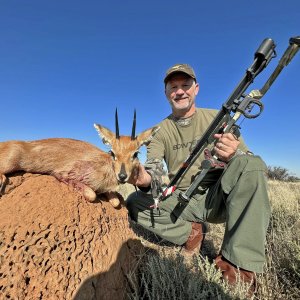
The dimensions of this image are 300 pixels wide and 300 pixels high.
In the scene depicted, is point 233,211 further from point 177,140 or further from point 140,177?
point 177,140

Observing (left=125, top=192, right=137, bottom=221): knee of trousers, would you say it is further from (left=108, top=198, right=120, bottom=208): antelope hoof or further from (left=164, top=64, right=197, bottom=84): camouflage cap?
(left=164, top=64, right=197, bottom=84): camouflage cap

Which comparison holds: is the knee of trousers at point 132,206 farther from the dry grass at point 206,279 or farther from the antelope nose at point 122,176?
the antelope nose at point 122,176

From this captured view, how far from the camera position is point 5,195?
A: 354 centimetres

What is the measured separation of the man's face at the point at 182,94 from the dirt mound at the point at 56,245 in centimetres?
293

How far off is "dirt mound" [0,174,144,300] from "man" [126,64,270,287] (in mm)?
1292

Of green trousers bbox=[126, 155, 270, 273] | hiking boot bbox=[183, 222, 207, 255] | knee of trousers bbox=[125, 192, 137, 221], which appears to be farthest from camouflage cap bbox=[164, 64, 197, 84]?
hiking boot bbox=[183, 222, 207, 255]

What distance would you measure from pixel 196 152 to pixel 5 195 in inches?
125

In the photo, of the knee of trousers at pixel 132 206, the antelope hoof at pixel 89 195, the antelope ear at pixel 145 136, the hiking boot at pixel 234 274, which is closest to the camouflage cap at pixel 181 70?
the antelope ear at pixel 145 136

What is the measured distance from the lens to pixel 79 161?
4.50 meters

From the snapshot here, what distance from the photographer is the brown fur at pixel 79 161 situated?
4.15 meters

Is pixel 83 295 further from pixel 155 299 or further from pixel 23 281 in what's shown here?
pixel 155 299

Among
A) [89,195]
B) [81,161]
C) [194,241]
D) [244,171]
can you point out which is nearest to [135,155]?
[81,161]

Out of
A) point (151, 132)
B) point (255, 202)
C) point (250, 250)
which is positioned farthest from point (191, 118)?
point (250, 250)

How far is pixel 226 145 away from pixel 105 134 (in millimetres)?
1852
